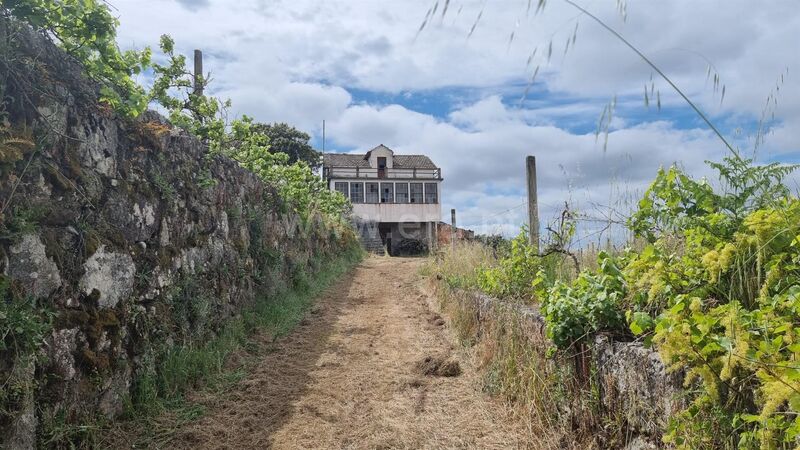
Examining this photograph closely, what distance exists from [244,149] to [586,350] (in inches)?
328

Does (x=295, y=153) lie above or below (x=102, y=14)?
above

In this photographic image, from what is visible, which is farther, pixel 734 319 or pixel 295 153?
pixel 295 153

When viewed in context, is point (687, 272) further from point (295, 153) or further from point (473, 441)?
point (295, 153)

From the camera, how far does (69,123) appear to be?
347 centimetres

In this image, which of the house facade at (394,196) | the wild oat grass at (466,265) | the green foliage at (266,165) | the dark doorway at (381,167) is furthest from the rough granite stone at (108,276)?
the dark doorway at (381,167)

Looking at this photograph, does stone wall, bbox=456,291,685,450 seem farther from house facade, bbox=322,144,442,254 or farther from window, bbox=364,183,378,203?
window, bbox=364,183,378,203

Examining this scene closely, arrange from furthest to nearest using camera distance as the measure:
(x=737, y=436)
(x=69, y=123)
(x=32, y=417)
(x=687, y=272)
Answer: (x=69, y=123) < (x=32, y=417) < (x=687, y=272) < (x=737, y=436)

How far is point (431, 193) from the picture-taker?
34594 mm

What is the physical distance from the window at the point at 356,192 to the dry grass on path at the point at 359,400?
26.9 metres

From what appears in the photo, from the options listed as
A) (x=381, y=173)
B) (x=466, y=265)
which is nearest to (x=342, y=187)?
(x=381, y=173)

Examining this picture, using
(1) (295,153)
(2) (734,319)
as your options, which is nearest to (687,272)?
(2) (734,319)

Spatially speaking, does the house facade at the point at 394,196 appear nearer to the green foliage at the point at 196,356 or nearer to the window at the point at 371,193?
the window at the point at 371,193

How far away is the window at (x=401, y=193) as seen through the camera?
1348 inches

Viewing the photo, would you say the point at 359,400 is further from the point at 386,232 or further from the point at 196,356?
the point at 386,232
